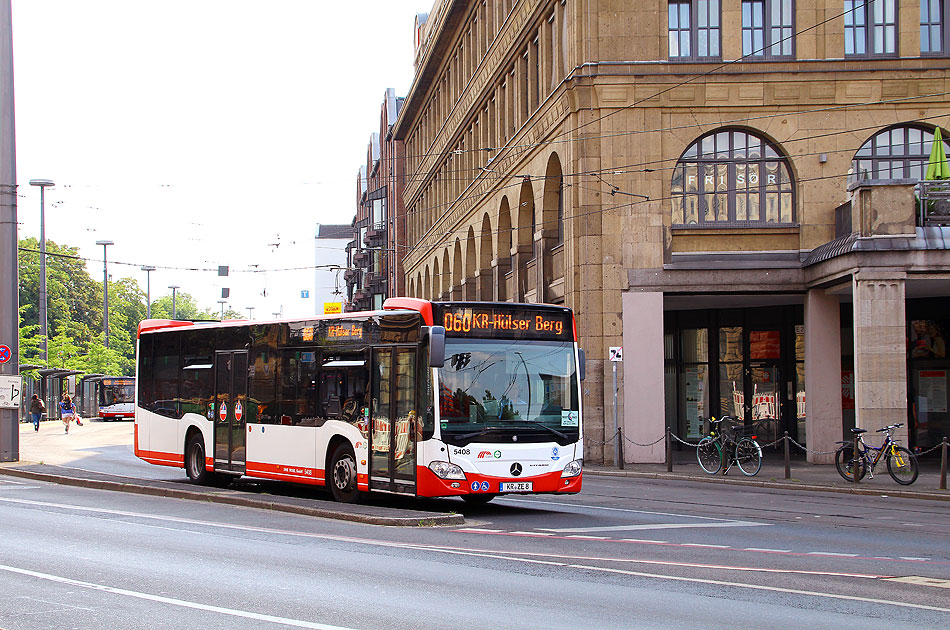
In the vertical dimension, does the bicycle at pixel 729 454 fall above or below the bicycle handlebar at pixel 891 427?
below

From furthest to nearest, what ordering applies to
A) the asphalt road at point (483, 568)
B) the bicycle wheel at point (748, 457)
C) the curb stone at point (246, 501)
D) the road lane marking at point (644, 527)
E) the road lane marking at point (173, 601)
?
1. the bicycle wheel at point (748, 457)
2. the curb stone at point (246, 501)
3. the road lane marking at point (644, 527)
4. the asphalt road at point (483, 568)
5. the road lane marking at point (173, 601)

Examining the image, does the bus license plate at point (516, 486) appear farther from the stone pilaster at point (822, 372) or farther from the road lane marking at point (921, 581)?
the stone pilaster at point (822, 372)

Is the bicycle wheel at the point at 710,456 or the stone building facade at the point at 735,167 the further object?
the stone building facade at the point at 735,167

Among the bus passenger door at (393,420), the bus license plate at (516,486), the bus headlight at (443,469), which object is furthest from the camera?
the bus passenger door at (393,420)

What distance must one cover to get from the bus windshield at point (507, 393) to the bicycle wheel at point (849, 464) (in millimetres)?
9069

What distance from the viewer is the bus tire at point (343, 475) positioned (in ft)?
56.4

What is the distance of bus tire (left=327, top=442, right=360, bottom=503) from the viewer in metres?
17.2

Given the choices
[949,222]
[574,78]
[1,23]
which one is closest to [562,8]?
[574,78]

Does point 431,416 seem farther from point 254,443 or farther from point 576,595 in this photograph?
point 576,595

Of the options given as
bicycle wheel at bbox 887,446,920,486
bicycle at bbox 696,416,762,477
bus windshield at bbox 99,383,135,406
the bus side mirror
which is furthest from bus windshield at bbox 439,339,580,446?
bus windshield at bbox 99,383,135,406

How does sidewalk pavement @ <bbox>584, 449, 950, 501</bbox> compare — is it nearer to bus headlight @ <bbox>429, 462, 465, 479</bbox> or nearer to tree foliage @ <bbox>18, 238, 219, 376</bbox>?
bus headlight @ <bbox>429, 462, 465, 479</bbox>

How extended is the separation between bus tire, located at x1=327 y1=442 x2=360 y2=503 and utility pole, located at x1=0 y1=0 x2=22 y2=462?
12.1m

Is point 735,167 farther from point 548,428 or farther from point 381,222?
point 381,222

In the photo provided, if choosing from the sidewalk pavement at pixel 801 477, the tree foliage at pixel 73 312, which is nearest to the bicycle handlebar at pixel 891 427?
the sidewalk pavement at pixel 801 477
